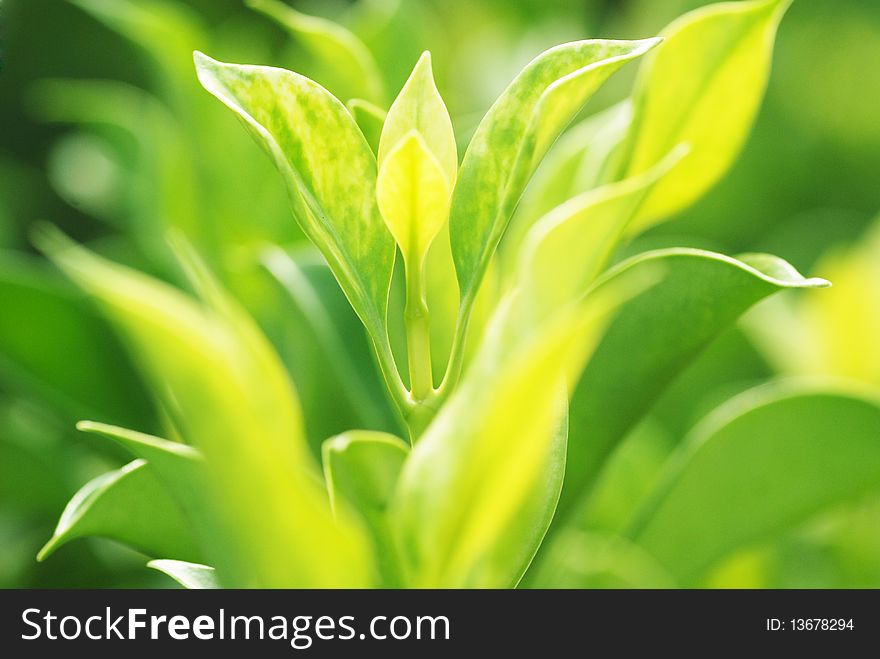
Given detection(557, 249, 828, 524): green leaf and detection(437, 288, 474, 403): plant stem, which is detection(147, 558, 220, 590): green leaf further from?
detection(557, 249, 828, 524): green leaf

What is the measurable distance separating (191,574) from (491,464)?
0.19 m

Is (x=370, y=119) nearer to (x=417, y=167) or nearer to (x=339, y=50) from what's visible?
(x=339, y=50)

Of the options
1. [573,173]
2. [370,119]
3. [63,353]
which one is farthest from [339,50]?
[63,353]

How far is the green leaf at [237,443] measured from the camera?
1.03 ft

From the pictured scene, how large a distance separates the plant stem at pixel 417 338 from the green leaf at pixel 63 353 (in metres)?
0.49

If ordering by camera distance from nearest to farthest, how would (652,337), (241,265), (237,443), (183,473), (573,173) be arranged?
(237,443) → (183,473) → (652,337) → (573,173) → (241,265)

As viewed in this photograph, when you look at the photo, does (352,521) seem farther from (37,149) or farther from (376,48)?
(37,149)

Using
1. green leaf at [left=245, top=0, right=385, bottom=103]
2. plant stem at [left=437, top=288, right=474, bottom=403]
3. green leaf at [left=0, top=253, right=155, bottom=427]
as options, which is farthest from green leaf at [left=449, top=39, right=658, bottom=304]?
green leaf at [left=0, top=253, right=155, bottom=427]

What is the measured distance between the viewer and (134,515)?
1.71 ft

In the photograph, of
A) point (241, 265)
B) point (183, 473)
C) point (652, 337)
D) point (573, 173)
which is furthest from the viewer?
point (241, 265)

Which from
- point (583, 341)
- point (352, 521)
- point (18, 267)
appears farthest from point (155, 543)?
point (18, 267)

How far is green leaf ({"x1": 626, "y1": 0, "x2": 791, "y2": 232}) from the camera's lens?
0.57 meters

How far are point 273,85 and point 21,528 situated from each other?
827mm
